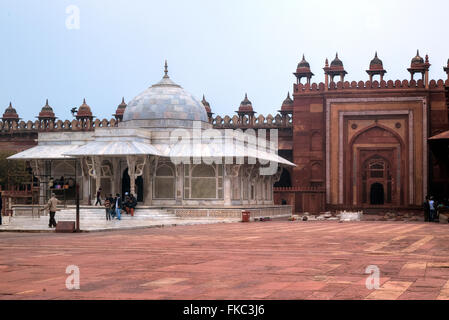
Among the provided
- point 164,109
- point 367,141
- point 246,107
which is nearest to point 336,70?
point 367,141

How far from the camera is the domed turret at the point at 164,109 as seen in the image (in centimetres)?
3041

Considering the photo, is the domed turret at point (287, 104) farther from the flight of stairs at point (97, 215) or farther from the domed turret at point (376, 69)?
the flight of stairs at point (97, 215)

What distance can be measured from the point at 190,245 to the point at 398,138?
27.7 meters

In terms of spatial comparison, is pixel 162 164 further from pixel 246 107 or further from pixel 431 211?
pixel 246 107

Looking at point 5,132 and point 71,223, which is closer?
point 71,223

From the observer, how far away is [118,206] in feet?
77.2

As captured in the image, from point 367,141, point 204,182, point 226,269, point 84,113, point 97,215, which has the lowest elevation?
point 97,215

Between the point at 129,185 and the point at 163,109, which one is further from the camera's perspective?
the point at 163,109

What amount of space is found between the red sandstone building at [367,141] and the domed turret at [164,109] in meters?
8.62

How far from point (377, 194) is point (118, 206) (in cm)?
1928

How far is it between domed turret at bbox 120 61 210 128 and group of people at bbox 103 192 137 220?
5670 mm
